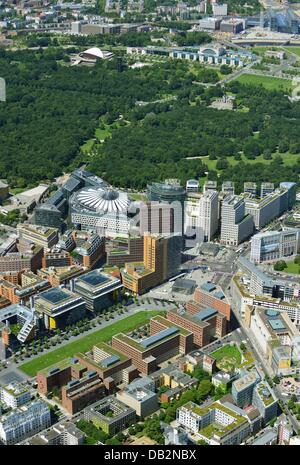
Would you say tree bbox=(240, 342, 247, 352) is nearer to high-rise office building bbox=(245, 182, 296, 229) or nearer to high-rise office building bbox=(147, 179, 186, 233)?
high-rise office building bbox=(147, 179, 186, 233)

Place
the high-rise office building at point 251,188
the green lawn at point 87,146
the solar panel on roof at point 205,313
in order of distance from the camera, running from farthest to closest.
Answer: the green lawn at point 87,146 → the high-rise office building at point 251,188 → the solar panel on roof at point 205,313

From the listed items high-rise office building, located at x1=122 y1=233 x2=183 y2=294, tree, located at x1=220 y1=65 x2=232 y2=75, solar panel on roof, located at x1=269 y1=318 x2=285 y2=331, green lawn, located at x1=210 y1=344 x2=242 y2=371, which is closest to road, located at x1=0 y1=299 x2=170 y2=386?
high-rise office building, located at x1=122 y1=233 x2=183 y2=294

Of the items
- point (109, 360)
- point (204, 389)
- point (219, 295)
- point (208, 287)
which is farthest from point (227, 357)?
point (109, 360)

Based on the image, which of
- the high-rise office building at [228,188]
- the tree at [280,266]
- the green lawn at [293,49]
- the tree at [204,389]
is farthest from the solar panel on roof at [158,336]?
the green lawn at [293,49]

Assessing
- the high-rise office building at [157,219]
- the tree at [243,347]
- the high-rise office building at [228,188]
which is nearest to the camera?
the tree at [243,347]

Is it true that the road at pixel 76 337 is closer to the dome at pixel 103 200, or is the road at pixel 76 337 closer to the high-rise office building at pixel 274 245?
the high-rise office building at pixel 274 245

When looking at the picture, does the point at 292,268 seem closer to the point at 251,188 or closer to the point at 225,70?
the point at 251,188
